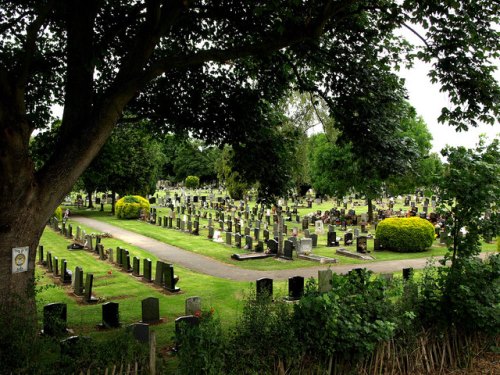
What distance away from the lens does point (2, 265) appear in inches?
303

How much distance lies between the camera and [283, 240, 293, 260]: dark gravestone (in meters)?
20.2

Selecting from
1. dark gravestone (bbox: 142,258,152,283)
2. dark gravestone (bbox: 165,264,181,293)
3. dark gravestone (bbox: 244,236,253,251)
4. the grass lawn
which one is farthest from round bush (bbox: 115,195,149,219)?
dark gravestone (bbox: 165,264,181,293)

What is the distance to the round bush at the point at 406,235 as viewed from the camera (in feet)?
72.6

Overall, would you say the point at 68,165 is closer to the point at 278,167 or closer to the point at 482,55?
the point at 278,167

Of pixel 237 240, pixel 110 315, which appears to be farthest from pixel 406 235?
pixel 110 315

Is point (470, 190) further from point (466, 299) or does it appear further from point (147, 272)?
point (147, 272)

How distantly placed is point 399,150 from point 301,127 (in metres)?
10.8

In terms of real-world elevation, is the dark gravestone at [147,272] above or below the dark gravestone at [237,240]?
below

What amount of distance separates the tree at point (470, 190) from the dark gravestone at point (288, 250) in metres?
11.3

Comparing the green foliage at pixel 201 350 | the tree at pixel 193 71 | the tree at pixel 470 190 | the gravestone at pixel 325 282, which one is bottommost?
the green foliage at pixel 201 350

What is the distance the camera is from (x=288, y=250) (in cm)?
2036

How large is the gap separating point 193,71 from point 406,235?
49.1 ft

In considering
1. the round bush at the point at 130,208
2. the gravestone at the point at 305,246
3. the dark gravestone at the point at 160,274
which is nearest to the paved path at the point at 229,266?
the gravestone at the point at 305,246

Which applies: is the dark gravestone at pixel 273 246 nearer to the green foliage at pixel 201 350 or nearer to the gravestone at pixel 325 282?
the gravestone at pixel 325 282
